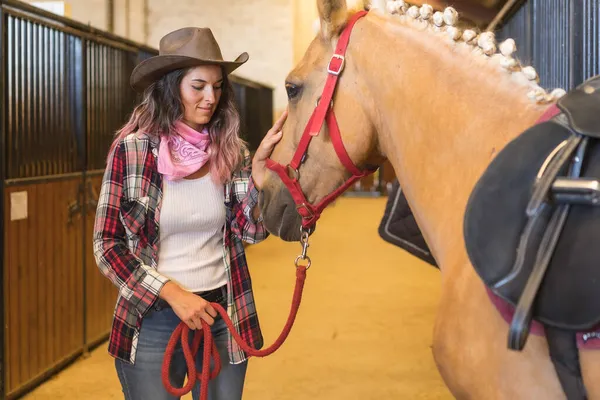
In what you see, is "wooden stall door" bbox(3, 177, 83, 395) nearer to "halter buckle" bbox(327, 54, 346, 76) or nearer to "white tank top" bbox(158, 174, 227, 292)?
"white tank top" bbox(158, 174, 227, 292)

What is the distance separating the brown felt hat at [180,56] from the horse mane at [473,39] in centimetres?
46

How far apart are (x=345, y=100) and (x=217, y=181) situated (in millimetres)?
461

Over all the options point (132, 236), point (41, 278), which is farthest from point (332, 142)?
point (41, 278)

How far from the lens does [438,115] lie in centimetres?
122

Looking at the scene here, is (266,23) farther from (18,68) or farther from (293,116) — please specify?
(293,116)

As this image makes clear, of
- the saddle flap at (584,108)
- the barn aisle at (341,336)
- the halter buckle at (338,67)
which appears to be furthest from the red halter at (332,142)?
the barn aisle at (341,336)

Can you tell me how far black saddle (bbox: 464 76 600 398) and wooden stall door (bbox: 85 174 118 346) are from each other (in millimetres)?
3053

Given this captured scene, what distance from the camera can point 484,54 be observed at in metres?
1.22

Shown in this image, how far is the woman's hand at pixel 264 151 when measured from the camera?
5.05ft

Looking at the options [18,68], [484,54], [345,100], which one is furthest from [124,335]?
[18,68]

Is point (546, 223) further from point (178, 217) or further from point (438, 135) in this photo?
point (178, 217)

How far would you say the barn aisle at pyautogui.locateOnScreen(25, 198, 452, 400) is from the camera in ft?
10.6

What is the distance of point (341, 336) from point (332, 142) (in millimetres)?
2859

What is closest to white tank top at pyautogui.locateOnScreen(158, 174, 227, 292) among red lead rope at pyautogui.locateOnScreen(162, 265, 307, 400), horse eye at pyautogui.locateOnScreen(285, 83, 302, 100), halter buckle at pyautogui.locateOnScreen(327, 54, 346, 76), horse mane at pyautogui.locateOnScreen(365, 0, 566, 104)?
red lead rope at pyautogui.locateOnScreen(162, 265, 307, 400)
